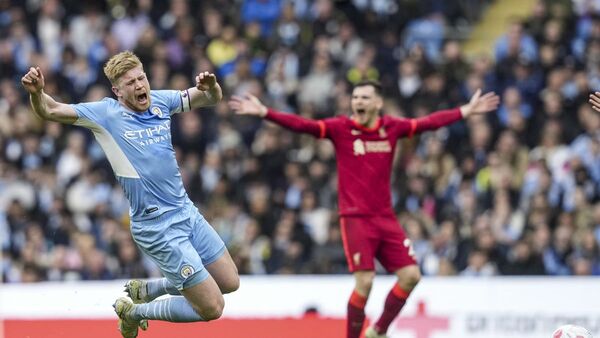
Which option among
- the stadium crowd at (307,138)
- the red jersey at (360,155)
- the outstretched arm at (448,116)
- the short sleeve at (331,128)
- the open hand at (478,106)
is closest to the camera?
the red jersey at (360,155)

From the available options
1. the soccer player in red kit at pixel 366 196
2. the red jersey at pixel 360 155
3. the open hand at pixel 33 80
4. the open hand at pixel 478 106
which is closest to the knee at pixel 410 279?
the soccer player in red kit at pixel 366 196

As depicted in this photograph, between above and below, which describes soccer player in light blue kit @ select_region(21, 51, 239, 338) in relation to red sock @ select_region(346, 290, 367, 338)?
above

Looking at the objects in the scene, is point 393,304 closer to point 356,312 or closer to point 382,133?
point 356,312

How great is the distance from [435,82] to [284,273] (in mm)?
3628

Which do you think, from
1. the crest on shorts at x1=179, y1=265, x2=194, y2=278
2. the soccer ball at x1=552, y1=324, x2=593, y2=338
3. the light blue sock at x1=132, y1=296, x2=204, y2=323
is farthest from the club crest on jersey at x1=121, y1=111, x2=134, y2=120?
the soccer ball at x1=552, y1=324, x2=593, y2=338

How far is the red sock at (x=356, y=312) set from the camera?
12.5 m

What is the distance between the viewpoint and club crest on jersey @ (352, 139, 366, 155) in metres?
12.7

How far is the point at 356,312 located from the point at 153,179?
2718 millimetres

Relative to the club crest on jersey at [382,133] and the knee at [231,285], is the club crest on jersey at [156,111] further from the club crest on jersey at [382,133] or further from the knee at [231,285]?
the club crest on jersey at [382,133]

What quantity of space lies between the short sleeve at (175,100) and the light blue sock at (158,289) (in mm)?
1371

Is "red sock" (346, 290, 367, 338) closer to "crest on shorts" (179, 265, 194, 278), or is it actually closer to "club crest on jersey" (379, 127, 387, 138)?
"club crest on jersey" (379, 127, 387, 138)

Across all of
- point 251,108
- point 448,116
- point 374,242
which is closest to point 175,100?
point 251,108

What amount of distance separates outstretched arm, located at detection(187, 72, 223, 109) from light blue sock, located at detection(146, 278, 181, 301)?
145 cm

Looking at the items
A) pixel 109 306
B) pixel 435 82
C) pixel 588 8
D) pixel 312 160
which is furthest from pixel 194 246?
pixel 588 8
